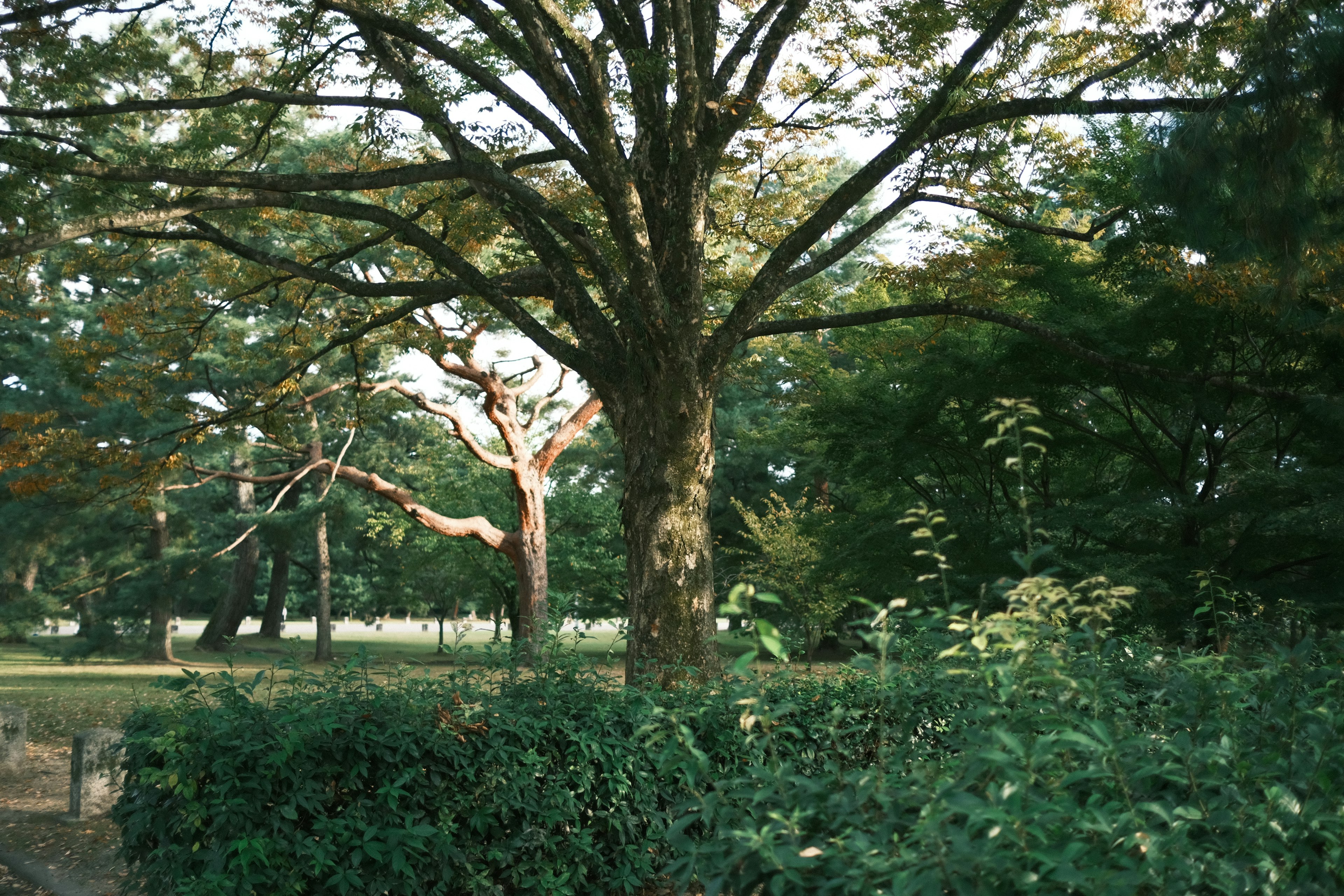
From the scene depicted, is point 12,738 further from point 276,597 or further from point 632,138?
point 276,597

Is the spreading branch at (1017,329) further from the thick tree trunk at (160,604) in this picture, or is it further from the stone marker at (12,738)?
the thick tree trunk at (160,604)

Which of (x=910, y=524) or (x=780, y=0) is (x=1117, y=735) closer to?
(x=780, y=0)

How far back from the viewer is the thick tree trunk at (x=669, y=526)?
24.7 feet

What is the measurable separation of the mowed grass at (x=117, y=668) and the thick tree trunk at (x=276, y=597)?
2.40ft

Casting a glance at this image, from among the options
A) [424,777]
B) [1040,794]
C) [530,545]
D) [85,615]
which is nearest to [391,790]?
[424,777]

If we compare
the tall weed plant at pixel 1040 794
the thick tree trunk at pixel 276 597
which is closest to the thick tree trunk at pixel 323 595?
the thick tree trunk at pixel 276 597

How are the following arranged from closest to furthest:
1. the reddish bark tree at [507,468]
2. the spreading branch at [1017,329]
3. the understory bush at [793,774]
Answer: the understory bush at [793,774], the spreading branch at [1017,329], the reddish bark tree at [507,468]

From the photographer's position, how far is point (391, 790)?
4285 millimetres

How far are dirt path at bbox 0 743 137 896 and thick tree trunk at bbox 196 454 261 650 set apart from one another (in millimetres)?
25166

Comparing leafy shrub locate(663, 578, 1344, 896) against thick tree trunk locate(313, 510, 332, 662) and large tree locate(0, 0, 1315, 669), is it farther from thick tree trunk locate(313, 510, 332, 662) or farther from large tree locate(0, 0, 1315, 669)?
thick tree trunk locate(313, 510, 332, 662)

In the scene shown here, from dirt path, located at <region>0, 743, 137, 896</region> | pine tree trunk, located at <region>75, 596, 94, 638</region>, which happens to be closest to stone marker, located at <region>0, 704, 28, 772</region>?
dirt path, located at <region>0, 743, 137, 896</region>

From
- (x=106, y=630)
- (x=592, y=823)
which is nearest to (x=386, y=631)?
(x=106, y=630)

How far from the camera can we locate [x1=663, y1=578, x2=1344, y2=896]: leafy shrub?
2.08 metres

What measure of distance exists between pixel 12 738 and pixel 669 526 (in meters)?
7.27
